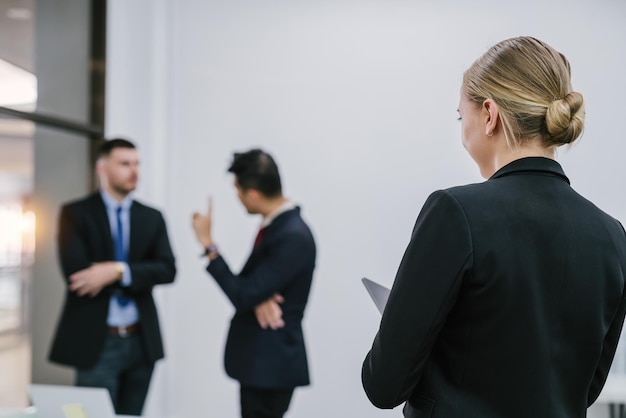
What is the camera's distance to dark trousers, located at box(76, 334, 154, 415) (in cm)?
277

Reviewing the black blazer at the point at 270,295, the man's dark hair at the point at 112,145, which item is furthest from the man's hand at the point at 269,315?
the man's dark hair at the point at 112,145

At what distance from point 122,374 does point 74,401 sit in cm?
176

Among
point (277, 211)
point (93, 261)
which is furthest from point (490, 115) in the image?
point (93, 261)

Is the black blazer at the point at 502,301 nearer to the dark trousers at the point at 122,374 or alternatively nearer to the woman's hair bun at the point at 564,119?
the woman's hair bun at the point at 564,119

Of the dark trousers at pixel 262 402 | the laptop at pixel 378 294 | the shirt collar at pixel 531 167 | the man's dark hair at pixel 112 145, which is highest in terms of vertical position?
the man's dark hair at pixel 112 145

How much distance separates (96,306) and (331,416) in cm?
130

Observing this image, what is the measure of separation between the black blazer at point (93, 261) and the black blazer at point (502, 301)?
6.82 feet

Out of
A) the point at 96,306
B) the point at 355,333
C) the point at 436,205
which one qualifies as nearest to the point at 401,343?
the point at 436,205

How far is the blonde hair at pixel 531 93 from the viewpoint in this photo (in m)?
0.92

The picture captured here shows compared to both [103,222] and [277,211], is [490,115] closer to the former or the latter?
[277,211]

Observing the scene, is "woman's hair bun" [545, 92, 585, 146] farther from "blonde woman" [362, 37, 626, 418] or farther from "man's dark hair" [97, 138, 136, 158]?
"man's dark hair" [97, 138, 136, 158]

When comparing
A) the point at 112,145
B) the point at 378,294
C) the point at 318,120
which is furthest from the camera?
the point at 318,120

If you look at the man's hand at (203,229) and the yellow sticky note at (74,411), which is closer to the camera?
the yellow sticky note at (74,411)

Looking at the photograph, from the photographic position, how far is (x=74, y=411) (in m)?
1.19
